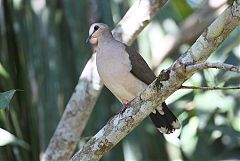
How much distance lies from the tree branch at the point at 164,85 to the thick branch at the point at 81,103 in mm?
730

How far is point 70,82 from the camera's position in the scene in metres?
3.86

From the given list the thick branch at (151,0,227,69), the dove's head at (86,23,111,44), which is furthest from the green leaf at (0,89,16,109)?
the thick branch at (151,0,227,69)

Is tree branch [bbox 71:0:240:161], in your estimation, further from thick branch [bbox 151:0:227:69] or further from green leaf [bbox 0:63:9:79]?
thick branch [bbox 151:0:227:69]

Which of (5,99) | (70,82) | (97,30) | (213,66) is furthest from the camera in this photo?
(70,82)

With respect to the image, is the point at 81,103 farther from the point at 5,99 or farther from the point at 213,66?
the point at 213,66

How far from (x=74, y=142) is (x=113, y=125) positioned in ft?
2.80

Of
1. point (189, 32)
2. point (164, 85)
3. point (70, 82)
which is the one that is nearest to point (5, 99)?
point (164, 85)

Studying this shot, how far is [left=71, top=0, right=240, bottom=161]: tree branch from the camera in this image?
220 centimetres

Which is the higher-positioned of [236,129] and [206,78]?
[206,78]

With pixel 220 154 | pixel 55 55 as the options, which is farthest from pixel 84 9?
pixel 220 154

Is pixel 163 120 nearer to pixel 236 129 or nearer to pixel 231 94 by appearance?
pixel 236 129

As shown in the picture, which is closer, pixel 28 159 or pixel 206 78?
pixel 28 159

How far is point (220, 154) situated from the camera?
4.36 metres

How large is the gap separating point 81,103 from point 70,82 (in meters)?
0.63
